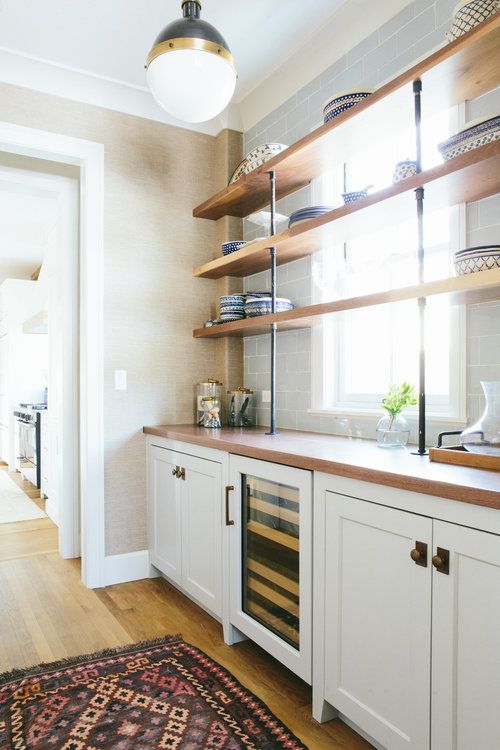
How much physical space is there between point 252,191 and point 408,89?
1.12 metres

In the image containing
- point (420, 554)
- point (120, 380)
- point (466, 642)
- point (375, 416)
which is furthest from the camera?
point (120, 380)

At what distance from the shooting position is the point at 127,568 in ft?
9.87

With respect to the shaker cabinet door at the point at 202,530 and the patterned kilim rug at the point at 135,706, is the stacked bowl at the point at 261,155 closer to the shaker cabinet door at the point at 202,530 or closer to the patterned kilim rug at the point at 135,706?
the shaker cabinet door at the point at 202,530

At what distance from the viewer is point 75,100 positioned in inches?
115

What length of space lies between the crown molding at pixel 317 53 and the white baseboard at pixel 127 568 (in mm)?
2611

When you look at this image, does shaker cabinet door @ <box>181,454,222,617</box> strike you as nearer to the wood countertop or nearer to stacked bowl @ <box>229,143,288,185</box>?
the wood countertop

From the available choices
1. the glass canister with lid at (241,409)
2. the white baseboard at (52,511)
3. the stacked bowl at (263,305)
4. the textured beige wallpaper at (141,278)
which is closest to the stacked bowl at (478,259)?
the stacked bowl at (263,305)

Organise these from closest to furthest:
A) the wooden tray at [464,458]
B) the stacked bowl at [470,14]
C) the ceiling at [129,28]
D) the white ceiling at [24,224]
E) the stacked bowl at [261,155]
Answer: the wooden tray at [464,458]
the stacked bowl at [470,14]
the ceiling at [129,28]
the stacked bowl at [261,155]
the white ceiling at [24,224]

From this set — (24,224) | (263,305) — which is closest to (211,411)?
(263,305)

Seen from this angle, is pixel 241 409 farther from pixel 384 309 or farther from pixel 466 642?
pixel 466 642

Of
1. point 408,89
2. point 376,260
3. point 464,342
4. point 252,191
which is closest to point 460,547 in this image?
point 464,342

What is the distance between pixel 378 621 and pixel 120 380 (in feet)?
6.58

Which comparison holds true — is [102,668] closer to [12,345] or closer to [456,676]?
[456,676]

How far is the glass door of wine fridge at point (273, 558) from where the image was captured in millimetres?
1745
